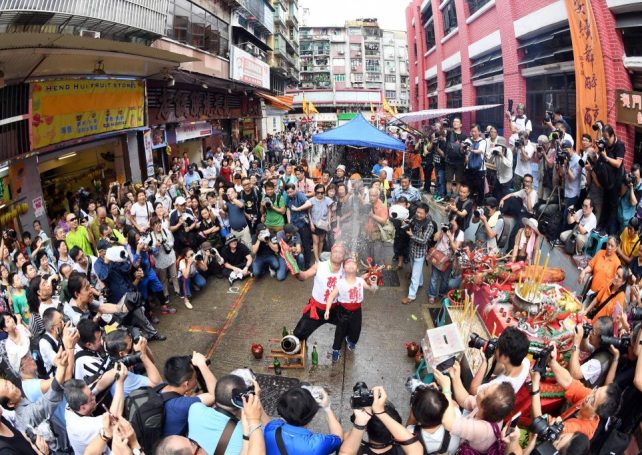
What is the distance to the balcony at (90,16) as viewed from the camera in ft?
19.0

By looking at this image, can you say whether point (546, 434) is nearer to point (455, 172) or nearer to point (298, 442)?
point (298, 442)

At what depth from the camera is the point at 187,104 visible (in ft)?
55.1

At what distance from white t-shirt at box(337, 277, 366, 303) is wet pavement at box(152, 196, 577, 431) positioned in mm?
960

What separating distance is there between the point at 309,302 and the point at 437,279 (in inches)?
91.3

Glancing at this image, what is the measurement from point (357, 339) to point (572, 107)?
9292 millimetres

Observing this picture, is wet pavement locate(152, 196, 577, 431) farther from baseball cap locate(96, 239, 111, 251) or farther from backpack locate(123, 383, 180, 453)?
backpack locate(123, 383, 180, 453)

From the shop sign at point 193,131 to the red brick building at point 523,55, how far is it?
12018 millimetres

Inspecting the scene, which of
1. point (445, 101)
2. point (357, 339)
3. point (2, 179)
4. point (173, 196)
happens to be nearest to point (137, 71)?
point (173, 196)

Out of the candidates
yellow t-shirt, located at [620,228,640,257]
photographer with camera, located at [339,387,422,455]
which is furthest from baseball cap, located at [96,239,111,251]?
yellow t-shirt, located at [620,228,640,257]

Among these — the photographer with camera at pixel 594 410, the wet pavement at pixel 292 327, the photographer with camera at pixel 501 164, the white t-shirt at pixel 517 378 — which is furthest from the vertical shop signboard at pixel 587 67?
the photographer with camera at pixel 594 410

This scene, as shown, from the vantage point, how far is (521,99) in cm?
1365

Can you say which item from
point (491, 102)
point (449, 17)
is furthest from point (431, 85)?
point (491, 102)

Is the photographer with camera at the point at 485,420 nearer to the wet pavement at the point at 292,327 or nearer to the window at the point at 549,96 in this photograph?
the wet pavement at the point at 292,327

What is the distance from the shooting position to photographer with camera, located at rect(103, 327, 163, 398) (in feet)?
11.3
